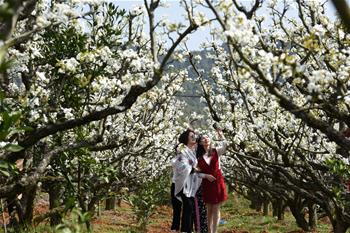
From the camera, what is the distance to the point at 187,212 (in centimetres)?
959

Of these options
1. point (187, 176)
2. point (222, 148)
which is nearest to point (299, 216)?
point (187, 176)

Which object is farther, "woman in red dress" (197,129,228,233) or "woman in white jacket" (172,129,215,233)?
"woman in red dress" (197,129,228,233)

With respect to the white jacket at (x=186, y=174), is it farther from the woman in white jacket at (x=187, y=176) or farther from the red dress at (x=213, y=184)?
the red dress at (x=213, y=184)

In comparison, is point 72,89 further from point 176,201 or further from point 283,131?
point 283,131

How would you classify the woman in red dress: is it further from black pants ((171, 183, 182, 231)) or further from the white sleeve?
black pants ((171, 183, 182, 231))

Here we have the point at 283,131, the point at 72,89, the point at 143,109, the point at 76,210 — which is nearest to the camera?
the point at 76,210

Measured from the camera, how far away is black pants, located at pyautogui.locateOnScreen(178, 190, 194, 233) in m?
9.57

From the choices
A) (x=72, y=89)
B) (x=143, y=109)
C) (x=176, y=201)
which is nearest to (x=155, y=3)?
(x=72, y=89)

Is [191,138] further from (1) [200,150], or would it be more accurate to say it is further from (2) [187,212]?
(2) [187,212]

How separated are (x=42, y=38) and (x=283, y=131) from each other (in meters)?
5.30

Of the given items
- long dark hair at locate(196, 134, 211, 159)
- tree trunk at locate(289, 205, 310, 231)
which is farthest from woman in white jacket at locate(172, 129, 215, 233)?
tree trunk at locate(289, 205, 310, 231)

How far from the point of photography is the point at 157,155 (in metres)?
21.3

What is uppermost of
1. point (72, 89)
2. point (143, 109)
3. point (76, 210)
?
point (143, 109)

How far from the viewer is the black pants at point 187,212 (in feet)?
31.4
